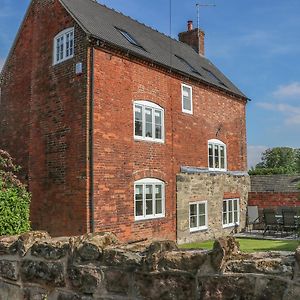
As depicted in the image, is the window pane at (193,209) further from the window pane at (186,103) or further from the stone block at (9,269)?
the stone block at (9,269)

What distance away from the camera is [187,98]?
18562 millimetres

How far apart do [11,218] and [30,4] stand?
990cm

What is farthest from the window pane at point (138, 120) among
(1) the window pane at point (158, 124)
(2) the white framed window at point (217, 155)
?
(2) the white framed window at point (217, 155)

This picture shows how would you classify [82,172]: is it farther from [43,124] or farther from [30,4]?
[30,4]

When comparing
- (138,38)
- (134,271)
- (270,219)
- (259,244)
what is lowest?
(259,244)

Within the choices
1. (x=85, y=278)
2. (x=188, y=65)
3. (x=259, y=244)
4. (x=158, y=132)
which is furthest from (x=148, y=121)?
(x=85, y=278)

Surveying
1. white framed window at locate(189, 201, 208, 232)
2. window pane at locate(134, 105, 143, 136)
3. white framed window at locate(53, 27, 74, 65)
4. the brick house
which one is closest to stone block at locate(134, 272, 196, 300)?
the brick house

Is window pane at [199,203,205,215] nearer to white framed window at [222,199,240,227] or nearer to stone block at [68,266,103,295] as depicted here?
white framed window at [222,199,240,227]

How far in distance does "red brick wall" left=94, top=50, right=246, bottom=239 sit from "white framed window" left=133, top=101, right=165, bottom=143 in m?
0.25

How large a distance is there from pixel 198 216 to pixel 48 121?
848 centimetres

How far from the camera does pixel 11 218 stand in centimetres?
1259

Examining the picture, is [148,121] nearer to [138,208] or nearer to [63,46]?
[138,208]

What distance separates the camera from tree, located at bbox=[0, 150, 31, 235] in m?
12.3

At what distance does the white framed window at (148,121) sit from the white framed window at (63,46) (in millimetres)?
3224
